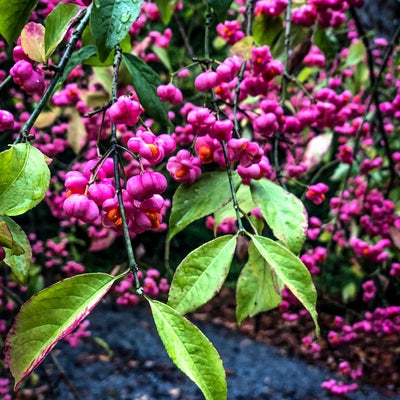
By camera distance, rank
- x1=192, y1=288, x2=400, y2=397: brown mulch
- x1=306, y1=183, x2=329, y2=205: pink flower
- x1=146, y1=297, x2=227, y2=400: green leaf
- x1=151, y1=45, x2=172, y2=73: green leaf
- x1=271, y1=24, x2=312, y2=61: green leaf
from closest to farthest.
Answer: x1=146, y1=297, x2=227, y2=400: green leaf < x1=306, y1=183, x2=329, y2=205: pink flower < x1=271, y1=24, x2=312, y2=61: green leaf < x1=151, y1=45, x2=172, y2=73: green leaf < x1=192, y1=288, x2=400, y2=397: brown mulch

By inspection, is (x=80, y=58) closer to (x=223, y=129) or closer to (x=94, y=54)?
(x=94, y=54)

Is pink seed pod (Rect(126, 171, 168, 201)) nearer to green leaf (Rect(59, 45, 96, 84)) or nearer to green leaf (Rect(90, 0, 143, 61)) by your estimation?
green leaf (Rect(90, 0, 143, 61))

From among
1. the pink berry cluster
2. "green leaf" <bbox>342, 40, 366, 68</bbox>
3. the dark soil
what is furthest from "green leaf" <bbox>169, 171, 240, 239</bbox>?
the dark soil

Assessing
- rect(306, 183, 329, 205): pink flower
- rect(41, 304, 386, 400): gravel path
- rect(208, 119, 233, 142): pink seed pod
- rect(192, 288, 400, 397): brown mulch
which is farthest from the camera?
rect(192, 288, 400, 397): brown mulch

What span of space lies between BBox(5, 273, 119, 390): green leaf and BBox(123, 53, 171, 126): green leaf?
0.33 meters

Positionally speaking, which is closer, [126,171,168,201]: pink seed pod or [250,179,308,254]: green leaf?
[126,171,168,201]: pink seed pod

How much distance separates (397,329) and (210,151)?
1.22m

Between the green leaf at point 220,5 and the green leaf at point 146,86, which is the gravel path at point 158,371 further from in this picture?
the green leaf at point 220,5

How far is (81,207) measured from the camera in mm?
514

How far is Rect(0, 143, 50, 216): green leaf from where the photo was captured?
467 millimetres

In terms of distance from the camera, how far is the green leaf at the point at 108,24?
1.68 ft

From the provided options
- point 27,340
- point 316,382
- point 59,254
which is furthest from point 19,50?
point 316,382

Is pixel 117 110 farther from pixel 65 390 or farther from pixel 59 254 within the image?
pixel 65 390

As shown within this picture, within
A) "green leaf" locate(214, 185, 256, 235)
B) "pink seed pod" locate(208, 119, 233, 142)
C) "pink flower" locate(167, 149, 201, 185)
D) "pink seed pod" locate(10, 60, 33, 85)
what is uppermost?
"pink seed pod" locate(10, 60, 33, 85)
